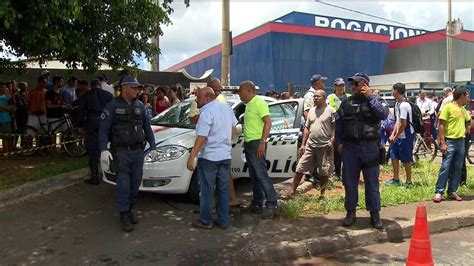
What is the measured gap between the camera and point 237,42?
39.7 meters

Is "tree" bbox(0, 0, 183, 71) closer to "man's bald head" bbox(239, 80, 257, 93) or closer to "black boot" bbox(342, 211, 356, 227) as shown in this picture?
"man's bald head" bbox(239, 80, 257, 93)

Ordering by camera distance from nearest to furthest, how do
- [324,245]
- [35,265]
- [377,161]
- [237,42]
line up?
[35,265]
[324,245]
[377,161]
[237,42]

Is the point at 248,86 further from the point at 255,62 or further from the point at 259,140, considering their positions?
the point at 255,62

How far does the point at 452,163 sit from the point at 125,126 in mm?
4592

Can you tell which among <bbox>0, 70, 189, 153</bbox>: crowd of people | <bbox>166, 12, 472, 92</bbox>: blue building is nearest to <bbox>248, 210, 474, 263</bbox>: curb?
<bbox>0, 70, 189, 153</bbox>: crowd of people

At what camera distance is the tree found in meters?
5.80

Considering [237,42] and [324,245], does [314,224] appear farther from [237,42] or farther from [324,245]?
[237,42]

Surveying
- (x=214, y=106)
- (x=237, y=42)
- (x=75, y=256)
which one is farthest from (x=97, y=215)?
(x=237, y=42)

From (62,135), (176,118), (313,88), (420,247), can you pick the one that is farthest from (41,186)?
(420,247)

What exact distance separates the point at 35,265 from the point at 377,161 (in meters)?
3.77

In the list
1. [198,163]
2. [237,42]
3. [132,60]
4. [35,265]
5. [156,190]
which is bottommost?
[35,265]

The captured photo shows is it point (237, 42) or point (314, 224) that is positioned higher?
point (237, 42)

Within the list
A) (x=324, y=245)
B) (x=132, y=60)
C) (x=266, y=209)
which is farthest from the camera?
(x=132, y=60)

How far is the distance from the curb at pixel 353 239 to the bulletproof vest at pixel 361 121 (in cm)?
109
